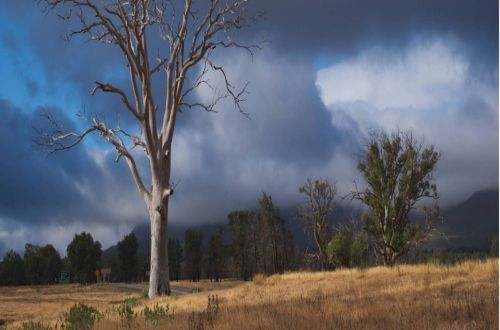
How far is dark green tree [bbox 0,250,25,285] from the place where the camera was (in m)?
100

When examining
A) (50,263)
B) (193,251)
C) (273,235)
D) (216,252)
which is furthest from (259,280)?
(50,263)

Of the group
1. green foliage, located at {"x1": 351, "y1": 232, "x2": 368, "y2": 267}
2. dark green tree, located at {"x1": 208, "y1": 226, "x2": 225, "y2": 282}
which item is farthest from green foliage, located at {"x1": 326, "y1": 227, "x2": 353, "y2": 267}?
dark green tree, located at {"x1": 208, "y1": 226, "x2": 225, "y2": 282}

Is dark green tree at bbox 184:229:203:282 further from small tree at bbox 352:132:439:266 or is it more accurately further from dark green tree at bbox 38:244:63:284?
small tree at bbox 352:132:439:266

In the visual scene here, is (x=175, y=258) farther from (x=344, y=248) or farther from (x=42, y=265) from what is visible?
(x=344, y=248)

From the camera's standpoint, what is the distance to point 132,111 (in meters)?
21.7

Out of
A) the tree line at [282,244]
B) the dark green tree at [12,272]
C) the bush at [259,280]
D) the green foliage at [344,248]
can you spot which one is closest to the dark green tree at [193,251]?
the tree line at [282,244]

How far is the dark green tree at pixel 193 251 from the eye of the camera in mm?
96438

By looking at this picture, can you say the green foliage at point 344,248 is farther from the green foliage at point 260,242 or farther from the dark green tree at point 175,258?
the dark green tree at point 175,258

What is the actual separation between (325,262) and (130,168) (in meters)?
29.5

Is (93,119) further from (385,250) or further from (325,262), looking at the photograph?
(325,262)

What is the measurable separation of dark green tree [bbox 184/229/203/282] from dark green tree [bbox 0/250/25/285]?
107 feet

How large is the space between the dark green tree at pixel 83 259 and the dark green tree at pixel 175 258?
16.1 m

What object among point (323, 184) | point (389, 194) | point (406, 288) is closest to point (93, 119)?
point (406, 288)

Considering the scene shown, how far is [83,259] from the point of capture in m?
92.1
